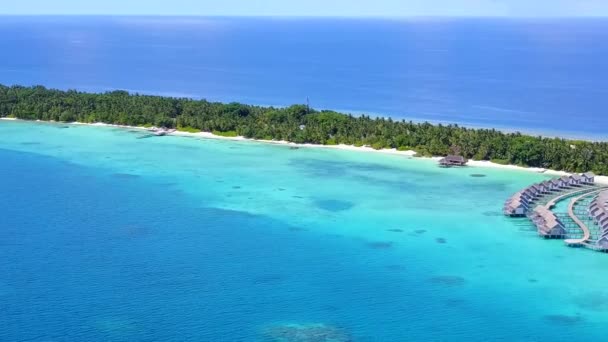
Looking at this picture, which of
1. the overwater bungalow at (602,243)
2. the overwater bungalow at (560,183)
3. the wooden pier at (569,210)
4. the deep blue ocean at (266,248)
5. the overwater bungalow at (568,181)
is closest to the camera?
the deep blue ocean at (266,248)

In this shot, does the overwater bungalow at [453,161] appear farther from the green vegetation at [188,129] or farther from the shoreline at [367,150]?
the green vegetation at [188,129]

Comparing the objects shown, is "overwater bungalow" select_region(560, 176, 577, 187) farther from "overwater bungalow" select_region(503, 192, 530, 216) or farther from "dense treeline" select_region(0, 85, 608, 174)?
Result: "overwater bungalow" select_region(503, 192, 530, 216)

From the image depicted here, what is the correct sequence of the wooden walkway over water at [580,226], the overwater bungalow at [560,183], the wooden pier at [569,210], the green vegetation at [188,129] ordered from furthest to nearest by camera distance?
the green vegetation at [188,129] < the overwater bungalow at [560,183] < the wooden pier at [569,210] < the wooden walkway over water at [580,226]

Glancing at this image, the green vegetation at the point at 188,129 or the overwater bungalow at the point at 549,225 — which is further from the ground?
the green vegetation at the point at 188,129

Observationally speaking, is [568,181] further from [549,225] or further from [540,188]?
[549,225]

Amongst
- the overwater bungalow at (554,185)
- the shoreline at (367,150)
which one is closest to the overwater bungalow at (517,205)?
the overwater bungalow at (554,185)

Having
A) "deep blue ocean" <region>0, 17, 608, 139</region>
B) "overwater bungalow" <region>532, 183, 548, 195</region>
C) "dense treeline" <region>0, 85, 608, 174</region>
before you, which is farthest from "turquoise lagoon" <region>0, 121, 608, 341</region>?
"deep blue ocean" <region>0, 17, 608, 139</region>

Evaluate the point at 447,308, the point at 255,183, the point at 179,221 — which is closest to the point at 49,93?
the point at 255,183

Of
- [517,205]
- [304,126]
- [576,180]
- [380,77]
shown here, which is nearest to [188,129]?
[304,126]
